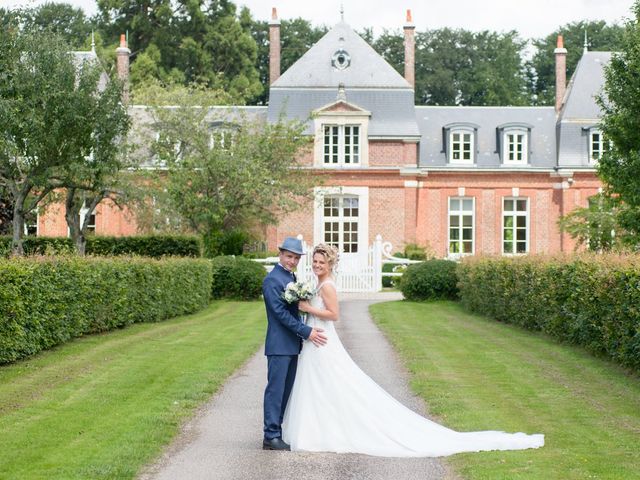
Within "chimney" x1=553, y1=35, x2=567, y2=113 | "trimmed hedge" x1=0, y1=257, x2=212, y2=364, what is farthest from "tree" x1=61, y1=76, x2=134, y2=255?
"chimney" x1=553, y1=35, x2=567, y2=113

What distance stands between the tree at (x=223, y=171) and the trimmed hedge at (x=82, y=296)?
7.89 meters

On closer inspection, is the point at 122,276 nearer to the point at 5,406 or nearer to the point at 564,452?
the point at 5,406

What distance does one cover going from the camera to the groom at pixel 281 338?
30.9ft

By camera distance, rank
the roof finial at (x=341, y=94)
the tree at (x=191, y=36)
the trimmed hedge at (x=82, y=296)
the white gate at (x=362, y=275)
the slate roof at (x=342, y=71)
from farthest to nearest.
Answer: the tree at (x=191, y=36) < the slate roof at (x=342, y=71) < the roof finial at (x=341, y=94) < the white gate at (x=362, y=275) < the trimmed hedge at (x=82, y=296)

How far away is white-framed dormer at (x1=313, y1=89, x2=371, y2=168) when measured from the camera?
140 feet

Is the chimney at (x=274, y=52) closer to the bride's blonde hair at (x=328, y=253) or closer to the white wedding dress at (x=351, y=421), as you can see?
the bride's blonde hair at (x=328, y=253)

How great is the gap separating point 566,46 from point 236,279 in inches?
1572

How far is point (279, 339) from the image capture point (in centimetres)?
957

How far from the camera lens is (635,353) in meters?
14.2

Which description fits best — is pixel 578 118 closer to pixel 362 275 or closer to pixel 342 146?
pixel 342 146

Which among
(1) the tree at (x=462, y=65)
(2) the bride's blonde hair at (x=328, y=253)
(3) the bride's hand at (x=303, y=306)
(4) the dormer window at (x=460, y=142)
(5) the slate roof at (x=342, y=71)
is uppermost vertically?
(1) the tree at (x=462, y=65)

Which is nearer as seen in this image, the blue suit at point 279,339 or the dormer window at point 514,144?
the blue suit at point 279,339

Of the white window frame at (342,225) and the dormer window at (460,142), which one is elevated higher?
the dormer window at (460,142)

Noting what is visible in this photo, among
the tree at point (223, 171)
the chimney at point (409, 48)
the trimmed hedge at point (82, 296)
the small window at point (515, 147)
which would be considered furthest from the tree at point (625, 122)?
the chimney at point (409, 48)
